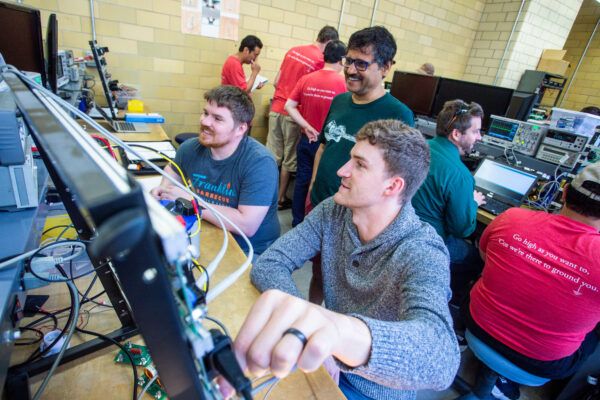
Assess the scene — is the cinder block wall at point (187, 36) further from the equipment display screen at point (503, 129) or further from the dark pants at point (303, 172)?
the equipment display screen at point (503, 129)

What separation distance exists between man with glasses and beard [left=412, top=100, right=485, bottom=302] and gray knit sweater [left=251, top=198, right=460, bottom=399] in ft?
2.70

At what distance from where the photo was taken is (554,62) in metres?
5.55

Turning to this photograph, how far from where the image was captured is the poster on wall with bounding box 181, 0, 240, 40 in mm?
3494

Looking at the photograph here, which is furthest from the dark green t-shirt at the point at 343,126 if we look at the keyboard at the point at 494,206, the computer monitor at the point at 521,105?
the computer monitor at the point at 521,105

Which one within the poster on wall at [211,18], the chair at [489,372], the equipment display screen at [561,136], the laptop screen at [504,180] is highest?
the poster on wall at [211,18]

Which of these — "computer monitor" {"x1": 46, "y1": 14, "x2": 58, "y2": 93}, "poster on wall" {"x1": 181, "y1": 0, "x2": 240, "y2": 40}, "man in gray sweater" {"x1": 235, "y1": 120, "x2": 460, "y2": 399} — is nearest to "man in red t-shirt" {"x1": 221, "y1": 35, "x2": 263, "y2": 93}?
"poster on wall" {"x1": 181, "y1": 0, "x2": 240, "y2": 40}

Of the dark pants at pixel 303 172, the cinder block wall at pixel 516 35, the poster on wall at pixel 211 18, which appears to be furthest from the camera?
the cinder block wall at pixel 516 35

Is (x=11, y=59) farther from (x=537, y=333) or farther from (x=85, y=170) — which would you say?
(x=537, y=333)

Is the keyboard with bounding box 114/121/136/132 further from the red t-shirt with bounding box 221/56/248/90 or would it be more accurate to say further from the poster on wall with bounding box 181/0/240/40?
the poster on wall with bounding box 181/0/240/40

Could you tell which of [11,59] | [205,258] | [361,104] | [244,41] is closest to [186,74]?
[244,41]

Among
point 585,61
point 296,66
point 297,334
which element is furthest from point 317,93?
point 585,61

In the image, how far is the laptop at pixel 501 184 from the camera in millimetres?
2273

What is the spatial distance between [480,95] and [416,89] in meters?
0.86

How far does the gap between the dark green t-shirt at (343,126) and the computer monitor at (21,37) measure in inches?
62.9
